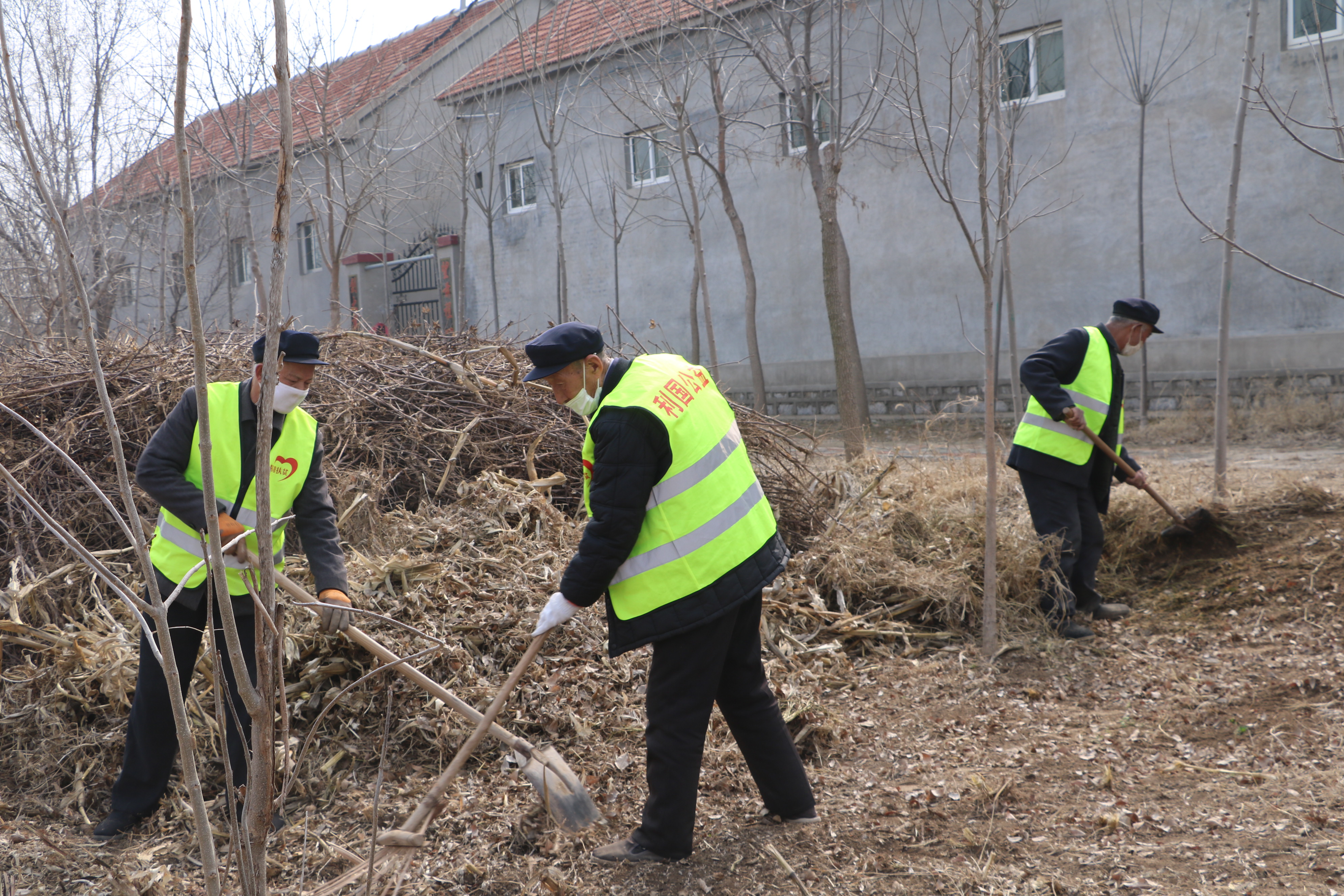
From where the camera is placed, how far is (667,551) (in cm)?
284

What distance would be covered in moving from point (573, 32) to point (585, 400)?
13.5 metres

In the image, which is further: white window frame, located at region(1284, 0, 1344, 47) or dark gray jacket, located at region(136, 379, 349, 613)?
white window frame, located at region(1284, 0, 1344, 47)

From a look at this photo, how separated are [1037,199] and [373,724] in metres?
10.6

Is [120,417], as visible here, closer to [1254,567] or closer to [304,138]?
[1254,567]

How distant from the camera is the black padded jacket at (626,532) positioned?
2738 millimetres

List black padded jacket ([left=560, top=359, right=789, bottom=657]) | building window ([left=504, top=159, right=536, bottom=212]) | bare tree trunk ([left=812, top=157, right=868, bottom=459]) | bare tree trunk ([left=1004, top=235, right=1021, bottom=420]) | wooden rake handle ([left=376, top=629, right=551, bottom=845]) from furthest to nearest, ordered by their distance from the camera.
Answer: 1. building window ([left=504, top=159, right=536, bottom=212])
2. bare tree trunk ([left=812, top=157, right=868, bottom=459])
3. bare tree trunk ([left=1004, top=235, right=1021, bottom=420])
4. black padded jacket ([left=560, top=359, right=789, bottom=657])
5. wooden rake handle ([left=376, top=629, right=551, bottom=845])

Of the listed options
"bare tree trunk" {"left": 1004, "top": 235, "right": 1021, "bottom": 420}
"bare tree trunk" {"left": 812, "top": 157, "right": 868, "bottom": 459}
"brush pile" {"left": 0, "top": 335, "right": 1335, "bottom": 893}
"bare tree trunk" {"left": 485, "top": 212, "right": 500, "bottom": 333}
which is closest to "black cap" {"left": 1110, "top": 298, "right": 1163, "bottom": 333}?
"bare tree trunk" {"left": 1004, "top": 235, "right": 1021, "bottom": 420}

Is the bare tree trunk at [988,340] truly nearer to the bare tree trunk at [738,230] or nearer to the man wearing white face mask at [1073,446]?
the man wearing white face mask at [1073,446]

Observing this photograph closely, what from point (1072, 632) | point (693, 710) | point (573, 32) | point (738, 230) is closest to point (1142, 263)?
point (738, 230)

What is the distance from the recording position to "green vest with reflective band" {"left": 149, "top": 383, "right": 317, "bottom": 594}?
3148 millimetres

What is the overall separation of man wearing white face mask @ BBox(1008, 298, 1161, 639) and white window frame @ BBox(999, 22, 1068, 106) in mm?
7273

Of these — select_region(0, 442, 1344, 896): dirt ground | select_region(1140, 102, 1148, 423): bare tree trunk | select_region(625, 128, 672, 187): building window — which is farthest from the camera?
select_region(625, 128, 672, 187): building window

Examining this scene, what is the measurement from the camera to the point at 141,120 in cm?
1244

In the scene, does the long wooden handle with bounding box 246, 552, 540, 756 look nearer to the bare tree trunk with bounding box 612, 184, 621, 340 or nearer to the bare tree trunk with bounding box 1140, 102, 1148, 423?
the bare tree trunk with bounding box 1140, 102, 1148, 423
